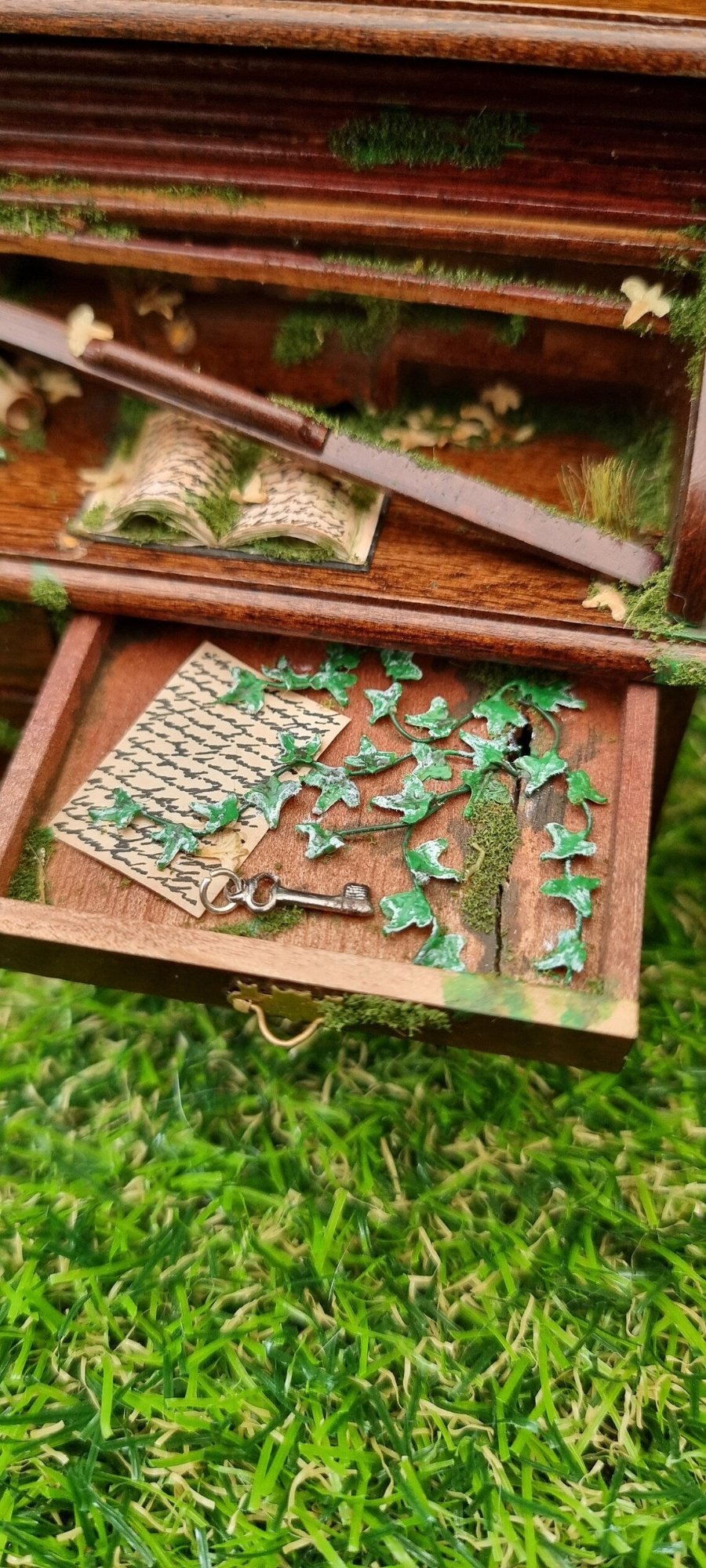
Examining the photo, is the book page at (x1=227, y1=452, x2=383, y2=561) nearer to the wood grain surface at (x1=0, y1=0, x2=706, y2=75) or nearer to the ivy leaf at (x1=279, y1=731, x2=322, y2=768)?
the ivy leaf at (x1=279, y1=731, x2=322, y2=768)

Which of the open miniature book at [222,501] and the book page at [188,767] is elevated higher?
the open miniature book at [222,501]

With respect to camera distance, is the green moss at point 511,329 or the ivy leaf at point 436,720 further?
the green moss at point 511,329

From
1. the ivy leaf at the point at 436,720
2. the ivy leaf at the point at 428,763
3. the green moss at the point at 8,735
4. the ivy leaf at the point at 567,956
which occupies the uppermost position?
the ivy leaf at the point at 436,720

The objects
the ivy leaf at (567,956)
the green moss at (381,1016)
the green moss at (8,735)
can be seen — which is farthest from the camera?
the green moss at (8,735)

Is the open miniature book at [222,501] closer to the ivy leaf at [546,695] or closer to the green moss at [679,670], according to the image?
the ivy leaf at [546,695]

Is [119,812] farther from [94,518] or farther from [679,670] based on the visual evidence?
[679,670]

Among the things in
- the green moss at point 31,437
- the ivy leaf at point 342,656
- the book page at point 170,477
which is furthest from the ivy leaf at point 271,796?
the green moss at point 31,437

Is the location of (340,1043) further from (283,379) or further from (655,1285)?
(283,379)

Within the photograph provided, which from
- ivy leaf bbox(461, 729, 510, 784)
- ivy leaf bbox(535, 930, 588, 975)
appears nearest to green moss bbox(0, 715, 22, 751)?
ivy leaf bbox(461, 729, 510, 784)
